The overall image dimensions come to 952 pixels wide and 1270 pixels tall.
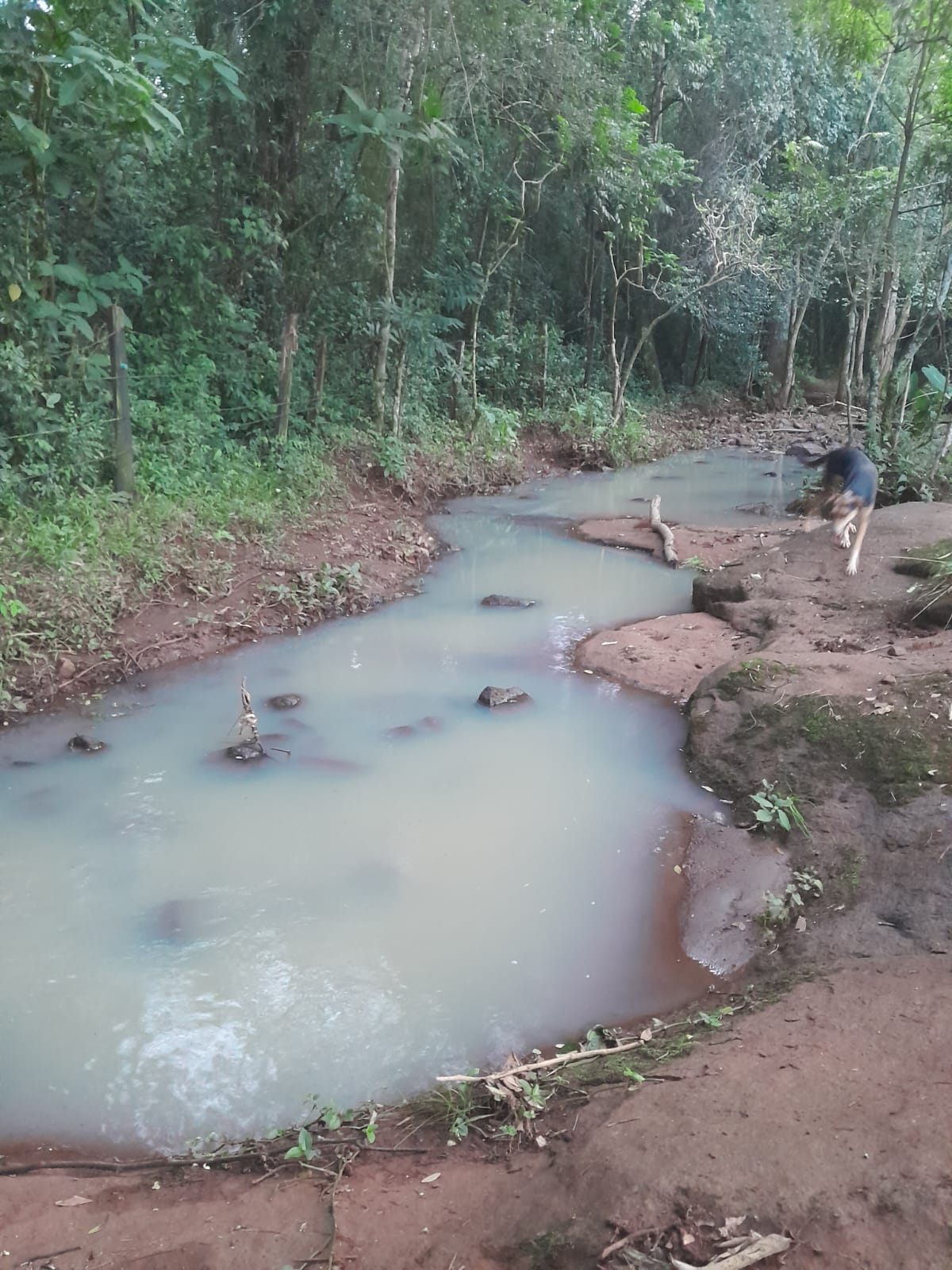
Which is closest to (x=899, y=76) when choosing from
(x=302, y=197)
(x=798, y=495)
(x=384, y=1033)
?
(x=798, y=495)

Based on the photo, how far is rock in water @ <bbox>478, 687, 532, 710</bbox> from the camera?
663cm

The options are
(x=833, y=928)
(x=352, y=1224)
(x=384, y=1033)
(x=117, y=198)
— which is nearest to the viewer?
(x=352, y=1224)

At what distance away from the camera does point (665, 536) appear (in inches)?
432

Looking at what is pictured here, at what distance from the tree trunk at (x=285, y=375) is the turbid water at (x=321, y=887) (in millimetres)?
3379

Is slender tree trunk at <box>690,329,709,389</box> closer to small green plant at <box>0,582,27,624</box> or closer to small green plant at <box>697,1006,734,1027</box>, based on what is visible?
small green plant at <box>0,582,27,624</box>

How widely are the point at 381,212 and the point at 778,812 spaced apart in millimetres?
9369

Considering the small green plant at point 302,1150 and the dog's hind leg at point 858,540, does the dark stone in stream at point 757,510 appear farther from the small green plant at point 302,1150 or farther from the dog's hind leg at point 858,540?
the small green plant at point 302,1150

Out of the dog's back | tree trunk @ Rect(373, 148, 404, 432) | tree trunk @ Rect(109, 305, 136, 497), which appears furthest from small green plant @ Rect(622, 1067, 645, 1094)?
tree trunk @ Rect(373, 148, 404, 432)

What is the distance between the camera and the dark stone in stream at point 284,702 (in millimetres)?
6566

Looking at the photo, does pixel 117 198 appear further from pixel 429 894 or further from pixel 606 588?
pixel 429 894

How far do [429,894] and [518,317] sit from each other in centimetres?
1570

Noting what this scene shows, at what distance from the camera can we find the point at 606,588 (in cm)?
966

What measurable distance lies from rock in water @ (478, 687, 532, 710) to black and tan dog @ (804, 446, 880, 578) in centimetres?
326

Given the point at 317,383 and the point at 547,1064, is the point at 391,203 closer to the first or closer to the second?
the point at 317,383
